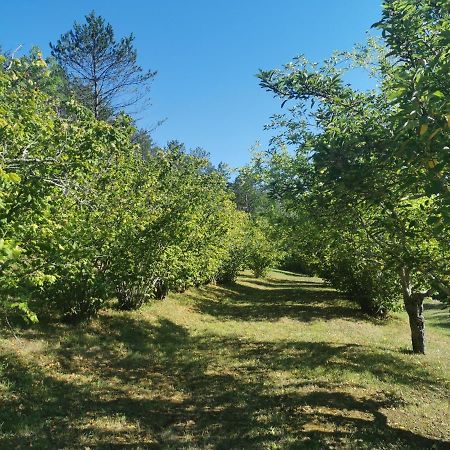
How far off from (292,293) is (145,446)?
80.9 feet

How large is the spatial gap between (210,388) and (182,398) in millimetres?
870

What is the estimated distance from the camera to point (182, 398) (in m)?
8.82

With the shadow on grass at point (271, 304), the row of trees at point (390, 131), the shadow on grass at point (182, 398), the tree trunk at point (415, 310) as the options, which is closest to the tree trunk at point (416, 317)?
the tree trunk at point (415, 310)

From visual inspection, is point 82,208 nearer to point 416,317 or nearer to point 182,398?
point 182,398

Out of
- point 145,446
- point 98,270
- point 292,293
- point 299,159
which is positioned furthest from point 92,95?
point 145,446

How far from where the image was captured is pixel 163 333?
46.0 feet

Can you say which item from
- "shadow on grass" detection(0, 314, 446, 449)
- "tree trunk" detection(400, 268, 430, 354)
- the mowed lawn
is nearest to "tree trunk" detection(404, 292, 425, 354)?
"tree trunk" detection(400, 268, 430, 354)

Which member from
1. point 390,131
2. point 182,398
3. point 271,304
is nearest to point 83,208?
point 182,398

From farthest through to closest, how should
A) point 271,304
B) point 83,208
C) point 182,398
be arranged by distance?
point 271,304 < point 83,208 < point 182,398

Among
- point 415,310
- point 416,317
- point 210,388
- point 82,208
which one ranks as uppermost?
point 82,208

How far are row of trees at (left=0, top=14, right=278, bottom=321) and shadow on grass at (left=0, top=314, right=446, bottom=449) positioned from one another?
177 centimetres

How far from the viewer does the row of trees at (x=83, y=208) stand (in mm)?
6004

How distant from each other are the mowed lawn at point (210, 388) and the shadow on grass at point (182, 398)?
3cm

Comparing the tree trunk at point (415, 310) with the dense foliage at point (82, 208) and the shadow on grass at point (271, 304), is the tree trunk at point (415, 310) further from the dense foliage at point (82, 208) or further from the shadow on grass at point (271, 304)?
the dense foliage at point (82, 208)
